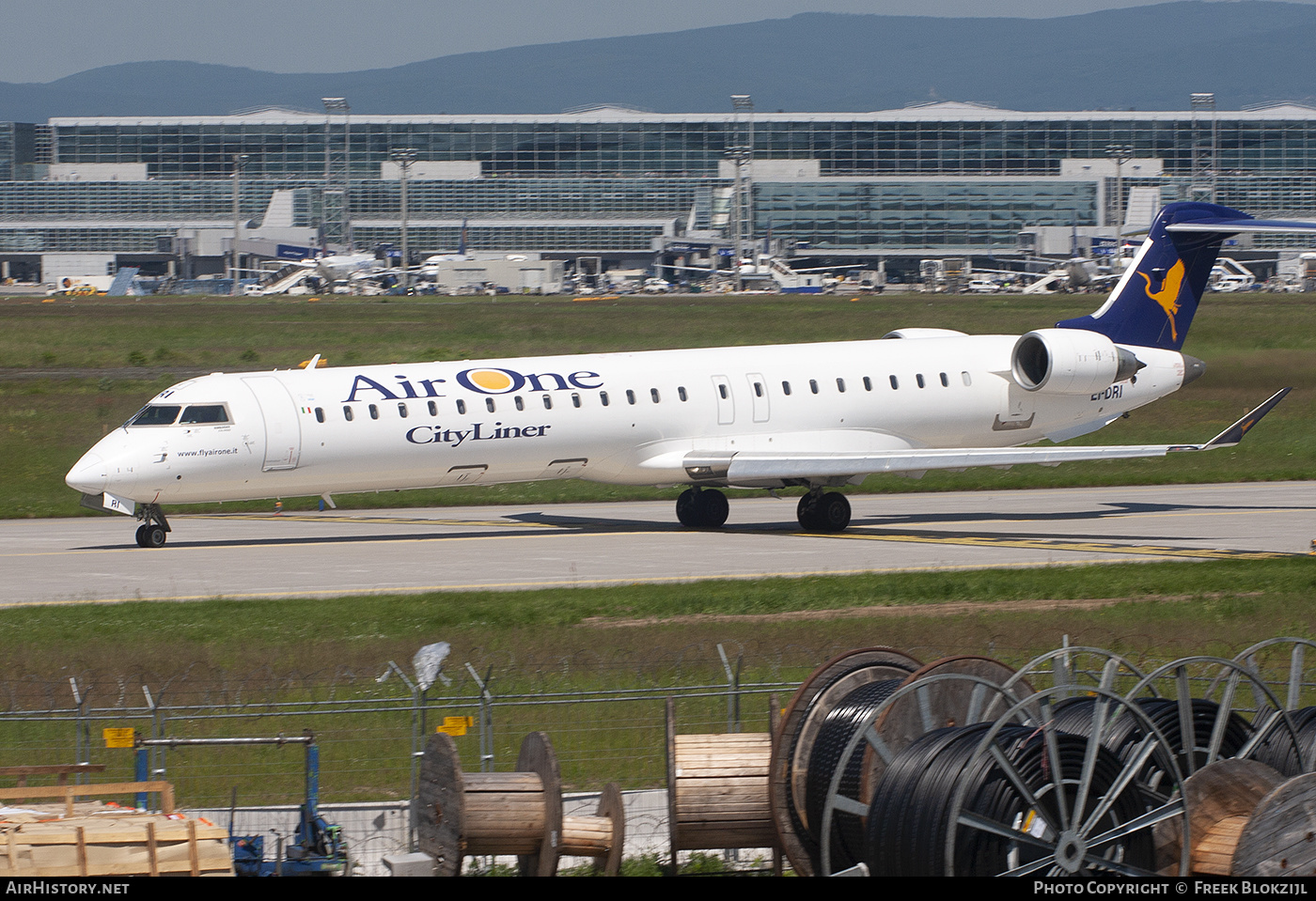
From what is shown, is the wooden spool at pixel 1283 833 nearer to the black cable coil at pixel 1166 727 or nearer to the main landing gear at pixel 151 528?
the black cable coil at pixel 1166 727

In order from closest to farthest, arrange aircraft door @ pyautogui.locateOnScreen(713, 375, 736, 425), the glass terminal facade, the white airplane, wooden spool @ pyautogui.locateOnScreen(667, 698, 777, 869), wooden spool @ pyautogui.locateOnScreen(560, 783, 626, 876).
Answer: wooden spool @ pyautogui.locateOnScreen(560, 783, 626, 876), wooden spool @ pyautogui.locateOnScreen(667, 698, 777, 869), the white airplane, aircraft door @ pyautogui.locateOnScreen(713, 375, 736, 425), the glass terminal facade

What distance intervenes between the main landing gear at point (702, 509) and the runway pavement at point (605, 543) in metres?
0.37

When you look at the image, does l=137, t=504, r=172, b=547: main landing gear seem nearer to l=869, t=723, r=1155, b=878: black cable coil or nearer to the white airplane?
the white airplane

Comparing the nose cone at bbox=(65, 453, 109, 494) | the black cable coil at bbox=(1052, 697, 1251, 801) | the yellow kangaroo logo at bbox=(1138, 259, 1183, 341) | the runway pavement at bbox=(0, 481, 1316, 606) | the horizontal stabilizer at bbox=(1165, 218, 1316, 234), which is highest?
the horizontal stabilizer at bbox=(1165, 218, 1316, 234)

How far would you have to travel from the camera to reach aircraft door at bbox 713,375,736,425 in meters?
30.7

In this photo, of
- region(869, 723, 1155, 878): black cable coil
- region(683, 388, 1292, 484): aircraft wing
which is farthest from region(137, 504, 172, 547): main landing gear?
region(869, 723, 1155, 878): black cable coil

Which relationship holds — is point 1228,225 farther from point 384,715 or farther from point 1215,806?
point 1215,806

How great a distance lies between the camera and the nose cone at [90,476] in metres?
26.3

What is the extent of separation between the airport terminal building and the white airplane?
436ft

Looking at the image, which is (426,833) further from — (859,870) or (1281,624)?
(1281,624)

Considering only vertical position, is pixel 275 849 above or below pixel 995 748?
below

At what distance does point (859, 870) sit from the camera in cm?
1080

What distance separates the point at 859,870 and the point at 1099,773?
1.86 m
